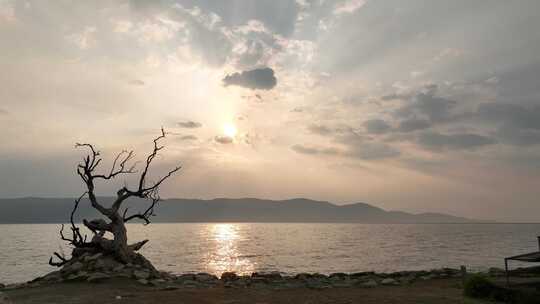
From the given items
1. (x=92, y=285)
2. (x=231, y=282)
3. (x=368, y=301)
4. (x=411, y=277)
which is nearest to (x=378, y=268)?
(x=411, y=277)

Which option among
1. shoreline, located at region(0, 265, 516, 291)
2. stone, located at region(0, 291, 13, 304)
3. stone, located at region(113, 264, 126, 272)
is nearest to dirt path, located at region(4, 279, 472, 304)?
stone, located at region(0, 291, 13, 304)

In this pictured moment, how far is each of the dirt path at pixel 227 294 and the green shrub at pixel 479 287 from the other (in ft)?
2.04

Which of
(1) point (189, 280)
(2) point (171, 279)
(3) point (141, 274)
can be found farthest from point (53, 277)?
(1) point (189, 280)

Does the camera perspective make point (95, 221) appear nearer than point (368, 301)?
No

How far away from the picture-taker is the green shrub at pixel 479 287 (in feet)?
59.3

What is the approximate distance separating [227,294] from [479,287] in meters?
12.6

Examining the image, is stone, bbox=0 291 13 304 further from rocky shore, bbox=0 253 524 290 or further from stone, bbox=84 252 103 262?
stone, bbox=84 252 103 262

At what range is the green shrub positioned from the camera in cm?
1808

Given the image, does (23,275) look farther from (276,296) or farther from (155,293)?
(276,296)

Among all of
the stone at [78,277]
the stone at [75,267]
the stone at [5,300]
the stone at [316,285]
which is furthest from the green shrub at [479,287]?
the stone at [75,267]

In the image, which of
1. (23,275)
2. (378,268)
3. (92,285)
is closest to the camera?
(92,285)

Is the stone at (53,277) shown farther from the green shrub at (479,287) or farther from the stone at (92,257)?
the green shrub at (479,287)

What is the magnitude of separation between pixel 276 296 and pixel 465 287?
947 centimetres

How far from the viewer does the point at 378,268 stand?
47.1 m
